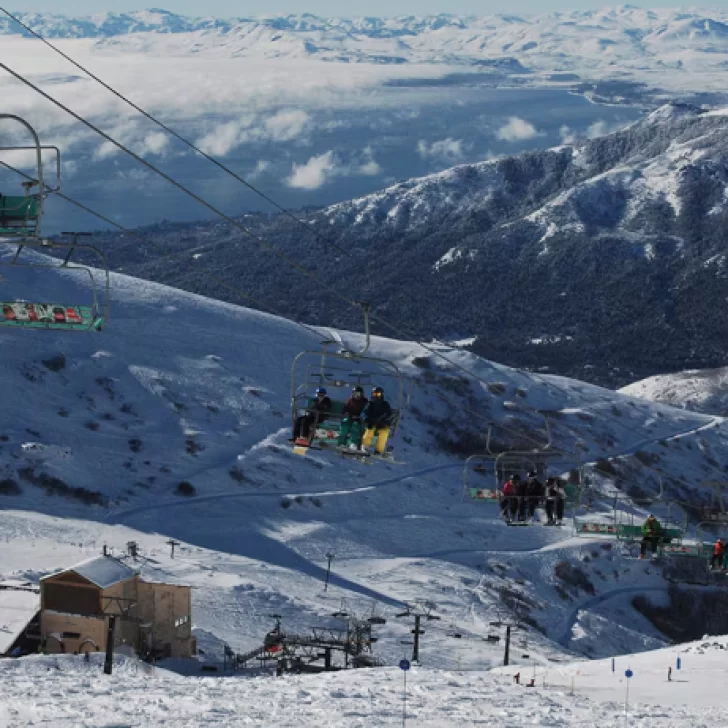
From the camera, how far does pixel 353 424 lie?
33.8m

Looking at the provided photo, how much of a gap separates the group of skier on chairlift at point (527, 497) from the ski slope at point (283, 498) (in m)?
5.38

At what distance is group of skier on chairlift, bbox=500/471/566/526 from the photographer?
4284 cm

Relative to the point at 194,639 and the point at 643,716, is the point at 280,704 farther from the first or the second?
the point at 194,639

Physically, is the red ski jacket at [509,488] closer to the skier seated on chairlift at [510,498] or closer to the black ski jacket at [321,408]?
the skier seated on chairlift at [510,498]

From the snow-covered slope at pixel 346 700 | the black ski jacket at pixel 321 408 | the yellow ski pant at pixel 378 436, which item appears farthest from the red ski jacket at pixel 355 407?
the snow-covered slope at pixel 346 700

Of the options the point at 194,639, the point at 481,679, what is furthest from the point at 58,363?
the point at 481,679

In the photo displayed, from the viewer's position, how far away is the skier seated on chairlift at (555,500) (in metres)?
42.3

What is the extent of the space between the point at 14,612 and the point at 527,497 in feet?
77.5

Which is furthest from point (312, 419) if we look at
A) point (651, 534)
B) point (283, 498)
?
point (283, 498)

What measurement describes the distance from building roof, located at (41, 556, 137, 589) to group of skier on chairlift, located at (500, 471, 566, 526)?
61.7 ft

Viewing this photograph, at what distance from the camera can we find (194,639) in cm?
5722

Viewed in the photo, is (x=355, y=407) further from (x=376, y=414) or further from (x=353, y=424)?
(x=376, y=414)

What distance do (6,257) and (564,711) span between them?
126044 mm

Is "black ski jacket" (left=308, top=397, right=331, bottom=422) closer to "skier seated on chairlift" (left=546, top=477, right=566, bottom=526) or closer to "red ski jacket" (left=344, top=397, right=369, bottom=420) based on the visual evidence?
"red ski jacket" (left=344, top=397, right=369, bottom=420)
